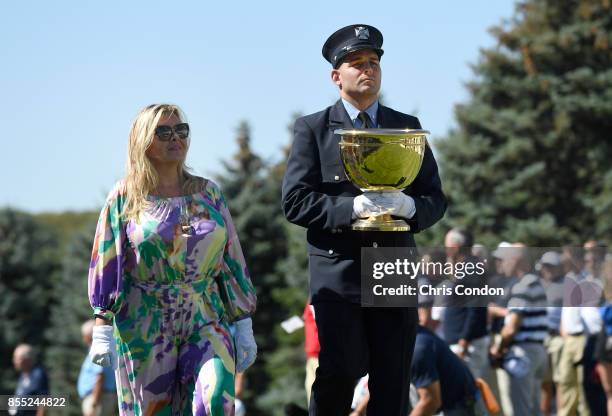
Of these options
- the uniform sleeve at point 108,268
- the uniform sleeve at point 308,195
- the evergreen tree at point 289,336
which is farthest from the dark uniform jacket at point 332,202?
the evergreen tree at point 289,336

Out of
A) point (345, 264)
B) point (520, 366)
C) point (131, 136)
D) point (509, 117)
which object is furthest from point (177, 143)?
point (509, 117)

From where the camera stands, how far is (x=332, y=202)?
18.5 ft

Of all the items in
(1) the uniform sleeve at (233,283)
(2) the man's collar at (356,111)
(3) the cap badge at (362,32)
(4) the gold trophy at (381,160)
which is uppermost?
(3) the cap badge at (362,32)

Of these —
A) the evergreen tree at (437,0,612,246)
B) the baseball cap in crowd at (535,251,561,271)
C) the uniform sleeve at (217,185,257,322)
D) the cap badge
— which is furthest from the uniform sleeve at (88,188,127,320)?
the evergreen tree at (437,0,612,246)

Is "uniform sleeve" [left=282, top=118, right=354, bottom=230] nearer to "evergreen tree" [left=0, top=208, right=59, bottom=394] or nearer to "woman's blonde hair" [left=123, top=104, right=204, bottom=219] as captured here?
"woman's blonde hair" [left=123, top=104, right=204, bottom=219]

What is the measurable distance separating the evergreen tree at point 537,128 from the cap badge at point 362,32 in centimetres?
2893

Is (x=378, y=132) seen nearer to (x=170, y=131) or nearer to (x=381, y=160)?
(x=381, y=160)

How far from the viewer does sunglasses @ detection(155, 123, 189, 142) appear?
5840 millimetres

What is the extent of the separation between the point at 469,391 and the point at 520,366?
2.43m

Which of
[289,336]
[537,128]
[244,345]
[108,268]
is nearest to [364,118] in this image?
[244,345]

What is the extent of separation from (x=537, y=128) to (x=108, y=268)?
31569 millimetres

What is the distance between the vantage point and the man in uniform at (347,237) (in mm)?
5664

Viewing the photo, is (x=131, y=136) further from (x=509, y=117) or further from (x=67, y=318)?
(x=67, y=318)

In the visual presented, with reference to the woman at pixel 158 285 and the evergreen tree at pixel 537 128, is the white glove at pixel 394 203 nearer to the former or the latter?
the woman at pixel 158 285
